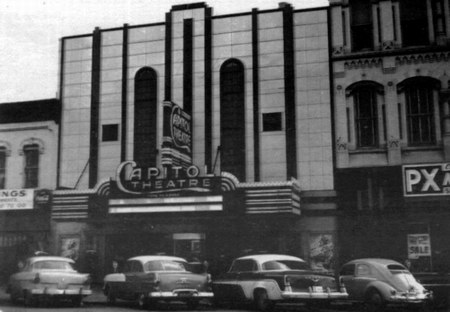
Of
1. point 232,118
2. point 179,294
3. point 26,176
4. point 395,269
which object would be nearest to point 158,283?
point 179,294

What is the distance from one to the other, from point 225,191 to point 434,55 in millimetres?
8963

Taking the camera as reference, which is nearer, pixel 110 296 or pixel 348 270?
pixel 348 270

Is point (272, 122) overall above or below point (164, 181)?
above

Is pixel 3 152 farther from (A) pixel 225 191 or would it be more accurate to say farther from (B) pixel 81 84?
(A) pixel 225 191

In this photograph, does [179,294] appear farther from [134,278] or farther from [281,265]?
[281,265]

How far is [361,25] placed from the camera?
72.5 feet

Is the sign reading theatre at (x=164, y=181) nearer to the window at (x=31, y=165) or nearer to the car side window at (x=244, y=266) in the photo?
the car side window at (x=244, y=266)

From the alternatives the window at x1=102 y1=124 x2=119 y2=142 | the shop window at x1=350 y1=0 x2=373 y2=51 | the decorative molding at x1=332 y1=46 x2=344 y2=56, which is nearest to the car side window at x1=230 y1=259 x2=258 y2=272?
the decorative molding at x1=332 y1=46 x2=344 y2=56

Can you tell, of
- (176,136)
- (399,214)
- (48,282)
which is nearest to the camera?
(48,282)

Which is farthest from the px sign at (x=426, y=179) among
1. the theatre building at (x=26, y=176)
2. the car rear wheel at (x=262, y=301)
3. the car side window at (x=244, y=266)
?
the theatre building at (x=26, y=176)

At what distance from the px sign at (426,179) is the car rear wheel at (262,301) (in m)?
7.76

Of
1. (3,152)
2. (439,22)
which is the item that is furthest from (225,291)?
(3,152)

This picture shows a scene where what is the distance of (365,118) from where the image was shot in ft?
70.4

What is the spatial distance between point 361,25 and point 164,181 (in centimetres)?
954
